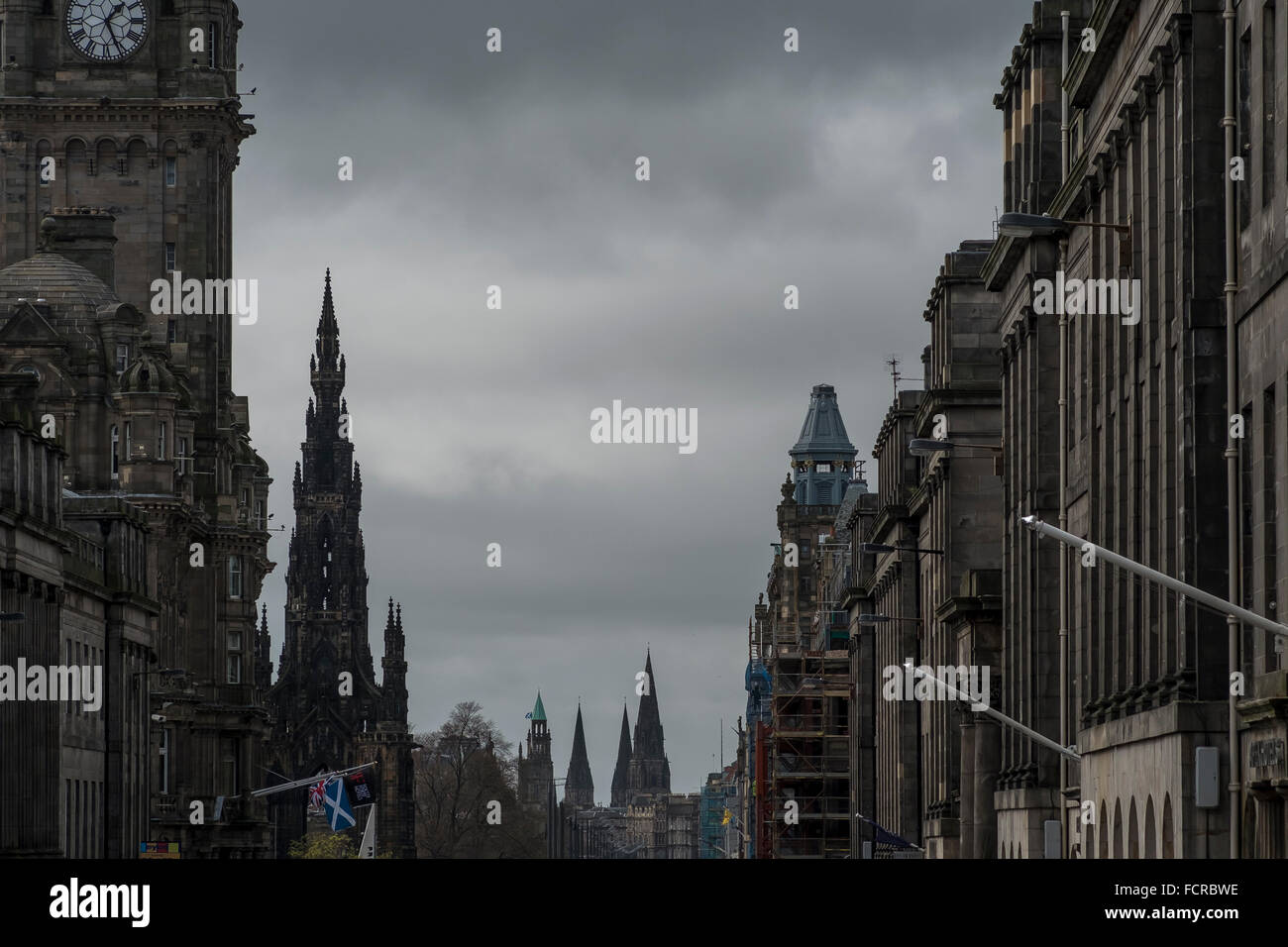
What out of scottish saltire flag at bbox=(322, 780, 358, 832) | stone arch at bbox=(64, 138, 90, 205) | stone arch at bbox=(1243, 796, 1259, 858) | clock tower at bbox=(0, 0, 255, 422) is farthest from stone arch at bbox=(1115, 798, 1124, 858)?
stone arch at bbox=(64, 138, 90, 205)

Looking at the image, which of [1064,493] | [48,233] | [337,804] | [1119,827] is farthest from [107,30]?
[1119,827]

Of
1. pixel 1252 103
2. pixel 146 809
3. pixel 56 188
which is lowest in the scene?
pixel 146 809

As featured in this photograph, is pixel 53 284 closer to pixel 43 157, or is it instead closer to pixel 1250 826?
pixel 43 157

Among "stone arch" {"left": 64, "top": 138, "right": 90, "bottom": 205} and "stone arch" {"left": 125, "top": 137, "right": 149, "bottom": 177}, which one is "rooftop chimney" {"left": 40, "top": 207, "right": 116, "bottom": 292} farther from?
"stone arch" {"left": 125, "top": 137, "right": 149, "bottom": 177}

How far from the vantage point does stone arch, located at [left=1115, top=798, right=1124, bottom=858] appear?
1953 inches

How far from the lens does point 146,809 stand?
102 metres

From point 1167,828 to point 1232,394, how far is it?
7.33 m

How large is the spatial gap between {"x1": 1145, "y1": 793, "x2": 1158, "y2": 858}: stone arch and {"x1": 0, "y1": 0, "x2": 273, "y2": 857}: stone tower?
231 ft

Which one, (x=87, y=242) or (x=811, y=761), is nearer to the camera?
(x=87, y=242)

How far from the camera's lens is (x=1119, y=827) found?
1973 inches
